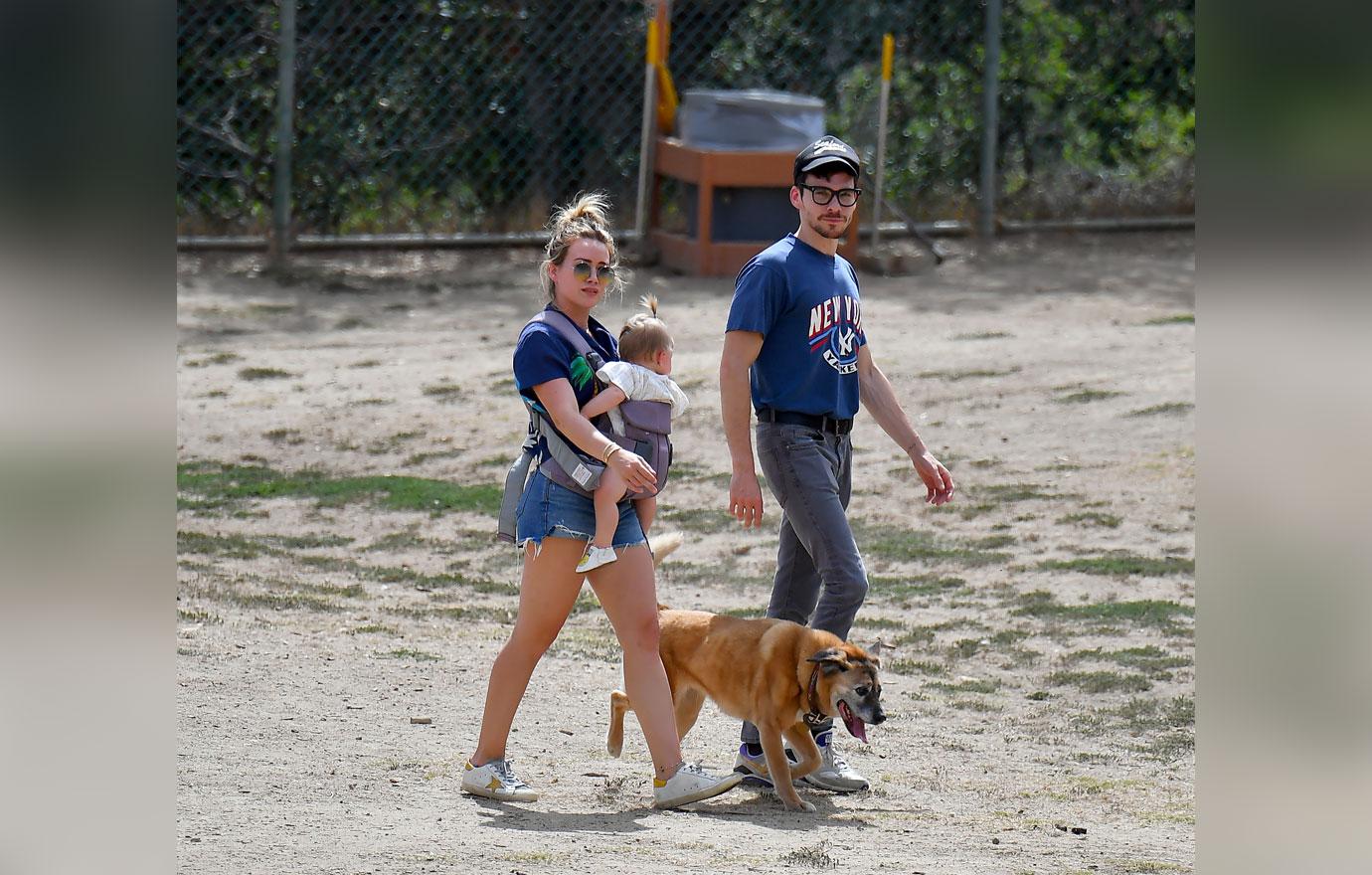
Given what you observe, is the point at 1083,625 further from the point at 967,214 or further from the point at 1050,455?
the point at 967,214

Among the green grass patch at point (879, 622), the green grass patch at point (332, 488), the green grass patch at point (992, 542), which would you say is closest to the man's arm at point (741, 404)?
the green grass patch at point (879, 622)

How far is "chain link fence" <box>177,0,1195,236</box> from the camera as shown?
526 inches

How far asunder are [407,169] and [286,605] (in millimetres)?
7269

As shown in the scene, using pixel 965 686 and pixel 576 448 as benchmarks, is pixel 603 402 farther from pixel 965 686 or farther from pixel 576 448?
pixel 965 686

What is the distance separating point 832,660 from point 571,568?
853mm

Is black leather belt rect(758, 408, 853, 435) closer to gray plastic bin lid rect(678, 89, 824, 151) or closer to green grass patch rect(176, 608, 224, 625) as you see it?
green grass patch rect(176, 608, 224, 625)

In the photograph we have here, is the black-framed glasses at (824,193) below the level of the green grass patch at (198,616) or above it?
above

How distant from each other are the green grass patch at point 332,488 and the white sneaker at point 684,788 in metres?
4.13

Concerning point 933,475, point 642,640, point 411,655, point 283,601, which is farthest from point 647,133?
point 642,640

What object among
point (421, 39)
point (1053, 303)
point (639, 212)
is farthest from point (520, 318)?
point (1053, 303)

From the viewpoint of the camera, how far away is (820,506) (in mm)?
5062

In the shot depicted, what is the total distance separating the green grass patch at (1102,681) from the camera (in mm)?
6344

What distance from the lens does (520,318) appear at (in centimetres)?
1221

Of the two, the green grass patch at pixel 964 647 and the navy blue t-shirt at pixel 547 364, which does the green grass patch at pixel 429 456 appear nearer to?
the green grass patch at pixel 964 647
